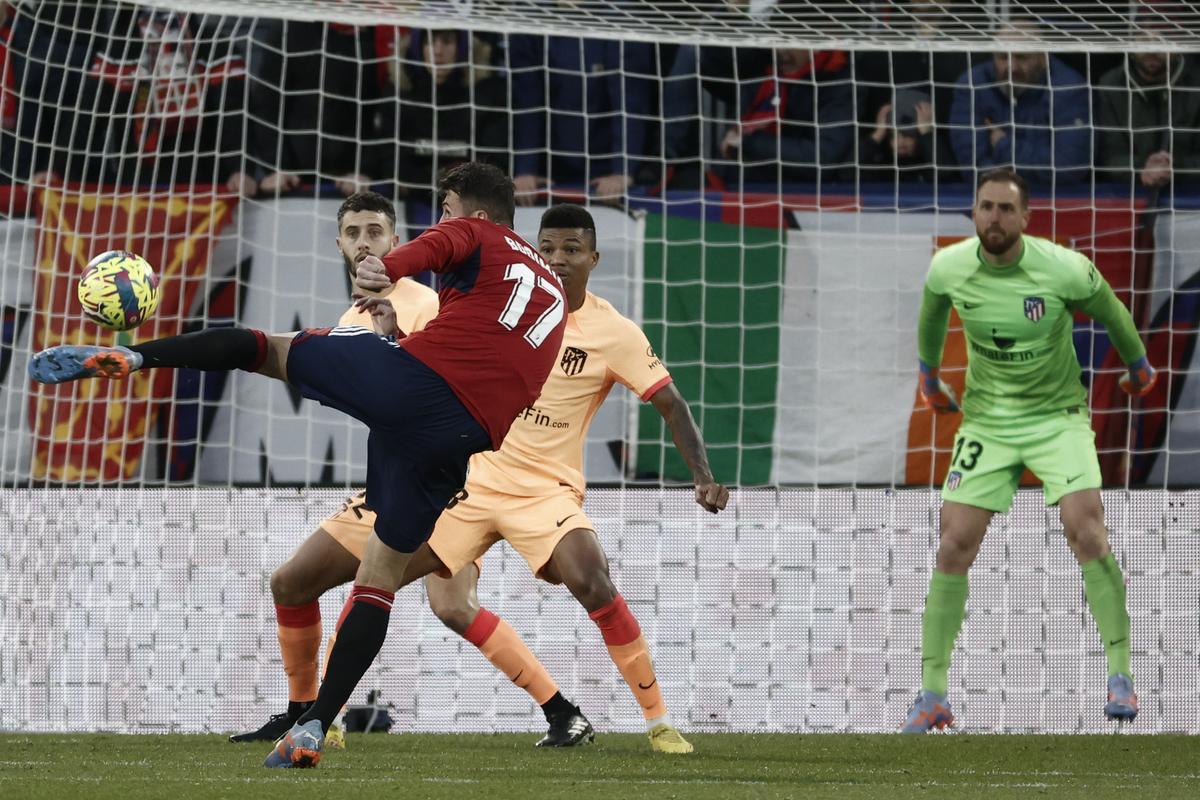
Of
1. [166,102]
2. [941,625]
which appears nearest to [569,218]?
[941,625]

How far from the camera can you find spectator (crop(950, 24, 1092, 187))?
31.3 feet

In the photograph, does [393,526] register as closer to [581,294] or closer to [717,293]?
[581,294]

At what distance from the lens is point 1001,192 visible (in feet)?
22.7

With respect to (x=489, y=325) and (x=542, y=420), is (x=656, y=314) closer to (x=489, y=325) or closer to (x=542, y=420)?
(x=542, y=420)

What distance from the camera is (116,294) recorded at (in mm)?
5590

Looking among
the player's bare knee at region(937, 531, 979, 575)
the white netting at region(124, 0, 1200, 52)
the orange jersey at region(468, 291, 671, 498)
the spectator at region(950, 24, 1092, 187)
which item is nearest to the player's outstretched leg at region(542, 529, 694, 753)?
the orange jersey at region(468, 291, 671, 498)

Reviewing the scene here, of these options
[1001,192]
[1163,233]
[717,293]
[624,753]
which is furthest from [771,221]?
[624,753]

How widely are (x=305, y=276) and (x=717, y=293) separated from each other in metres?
2.06

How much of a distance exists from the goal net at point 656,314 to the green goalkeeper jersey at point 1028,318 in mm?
1106

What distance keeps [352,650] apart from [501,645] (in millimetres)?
1789

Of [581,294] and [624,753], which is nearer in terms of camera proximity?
[624,753]

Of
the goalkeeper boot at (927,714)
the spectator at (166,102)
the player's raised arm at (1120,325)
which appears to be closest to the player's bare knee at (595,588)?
the goalkeeper boot at (927,714)

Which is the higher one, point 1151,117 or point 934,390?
point 1151,117

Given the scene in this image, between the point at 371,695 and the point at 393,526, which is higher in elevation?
the point at 393,526
